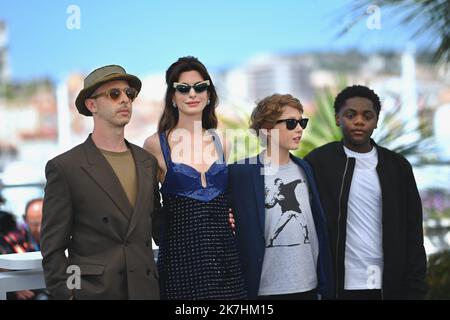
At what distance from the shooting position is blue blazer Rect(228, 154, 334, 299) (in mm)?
3664

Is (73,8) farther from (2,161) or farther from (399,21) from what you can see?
(2,161)

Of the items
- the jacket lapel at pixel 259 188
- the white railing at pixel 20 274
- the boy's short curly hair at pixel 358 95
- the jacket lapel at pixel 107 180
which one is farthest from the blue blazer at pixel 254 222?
the white railing at pixel 20 274

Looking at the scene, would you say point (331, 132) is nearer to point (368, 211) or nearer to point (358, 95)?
point (358, 95)

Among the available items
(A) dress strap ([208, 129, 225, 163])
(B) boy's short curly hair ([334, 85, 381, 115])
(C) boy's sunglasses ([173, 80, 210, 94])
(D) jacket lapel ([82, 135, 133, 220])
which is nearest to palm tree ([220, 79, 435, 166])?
(B) boy's short curly hair ([334, 85, 381, 115])

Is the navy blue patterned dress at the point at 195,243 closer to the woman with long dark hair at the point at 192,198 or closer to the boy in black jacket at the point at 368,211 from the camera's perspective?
the woman with long dark hair at the point at 192,198

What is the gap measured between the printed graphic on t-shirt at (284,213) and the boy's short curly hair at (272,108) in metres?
0.28

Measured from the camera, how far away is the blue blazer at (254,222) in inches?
144

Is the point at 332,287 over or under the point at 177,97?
under

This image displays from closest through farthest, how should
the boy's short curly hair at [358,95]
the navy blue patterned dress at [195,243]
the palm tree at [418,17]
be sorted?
the navy blue patterned dress at [195,243] < the boy's short curly hair at [358,95] < the palm tree at [418,17]

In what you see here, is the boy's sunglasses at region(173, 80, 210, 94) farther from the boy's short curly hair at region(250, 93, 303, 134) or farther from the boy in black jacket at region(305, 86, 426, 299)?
the boy in black jacket at region(305, 86, 426, 299)

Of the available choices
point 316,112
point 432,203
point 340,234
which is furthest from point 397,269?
point 432,203

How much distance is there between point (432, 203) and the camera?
10242 mm

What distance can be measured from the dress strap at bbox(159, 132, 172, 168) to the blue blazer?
1.01 feet
